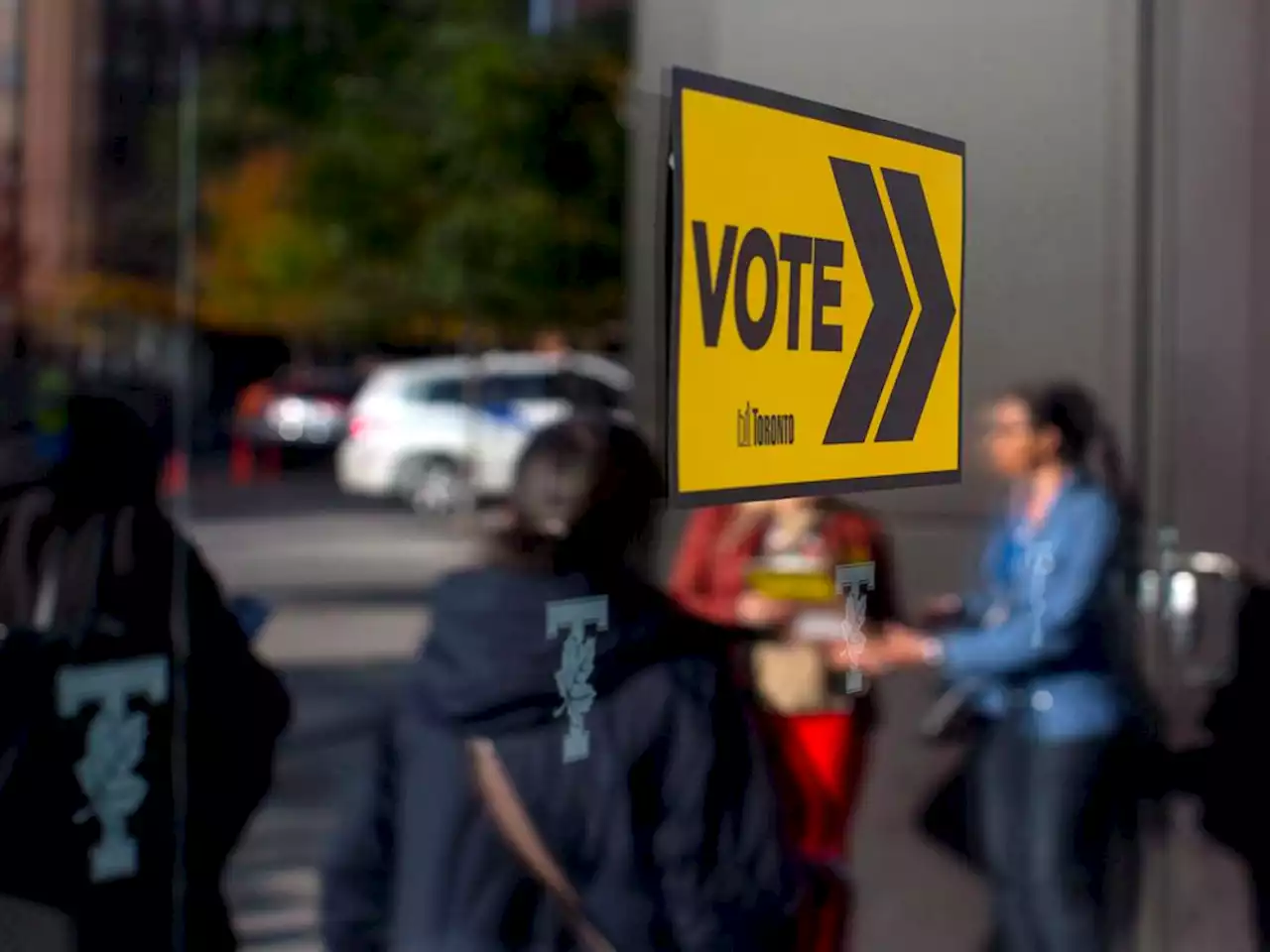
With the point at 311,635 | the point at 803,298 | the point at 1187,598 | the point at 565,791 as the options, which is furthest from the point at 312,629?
the point at 1187,598

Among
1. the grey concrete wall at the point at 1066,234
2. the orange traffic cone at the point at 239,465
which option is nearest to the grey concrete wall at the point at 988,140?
the grey concrete wall at the point at 1066,234

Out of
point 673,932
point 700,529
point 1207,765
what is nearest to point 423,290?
point 700,529

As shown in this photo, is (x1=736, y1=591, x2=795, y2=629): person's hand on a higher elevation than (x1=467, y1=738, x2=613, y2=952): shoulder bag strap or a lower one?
higher

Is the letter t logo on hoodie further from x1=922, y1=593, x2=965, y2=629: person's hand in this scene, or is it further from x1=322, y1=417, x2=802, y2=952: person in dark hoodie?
x1=922, y1=593, x2=965, y2=629: person's hand

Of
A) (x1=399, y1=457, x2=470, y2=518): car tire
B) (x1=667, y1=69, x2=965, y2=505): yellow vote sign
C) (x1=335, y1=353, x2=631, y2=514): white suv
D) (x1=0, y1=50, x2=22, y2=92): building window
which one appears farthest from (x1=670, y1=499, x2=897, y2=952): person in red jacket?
(x1=0, y1=50, x2=22, y2=92): building window

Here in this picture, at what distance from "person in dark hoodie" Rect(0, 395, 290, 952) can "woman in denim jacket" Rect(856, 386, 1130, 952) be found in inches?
69.0

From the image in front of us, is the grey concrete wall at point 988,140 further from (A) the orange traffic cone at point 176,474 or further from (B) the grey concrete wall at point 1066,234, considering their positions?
(A) the orange traffic cone at point 176,474

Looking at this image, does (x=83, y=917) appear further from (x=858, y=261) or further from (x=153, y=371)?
(x=858, y=261)

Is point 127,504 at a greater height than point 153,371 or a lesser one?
lesser

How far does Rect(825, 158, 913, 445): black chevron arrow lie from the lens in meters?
2.59

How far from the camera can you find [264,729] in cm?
215

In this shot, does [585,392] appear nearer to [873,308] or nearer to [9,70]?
[873,308]

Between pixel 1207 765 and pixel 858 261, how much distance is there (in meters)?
2.08

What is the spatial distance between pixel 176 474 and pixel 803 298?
34.6 inches
